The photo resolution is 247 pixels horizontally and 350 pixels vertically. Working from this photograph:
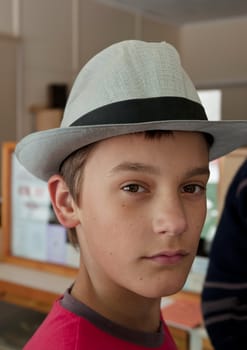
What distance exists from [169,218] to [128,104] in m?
0.13

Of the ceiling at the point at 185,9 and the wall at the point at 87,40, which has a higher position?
the ceiling at the point at 185,9

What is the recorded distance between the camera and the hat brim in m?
0.53

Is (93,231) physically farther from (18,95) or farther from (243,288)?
(18,95)

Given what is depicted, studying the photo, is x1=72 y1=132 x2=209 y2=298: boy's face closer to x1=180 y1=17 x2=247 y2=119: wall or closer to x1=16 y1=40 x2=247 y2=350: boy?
x1=16 y1=40 x2=247 y2=350: boy

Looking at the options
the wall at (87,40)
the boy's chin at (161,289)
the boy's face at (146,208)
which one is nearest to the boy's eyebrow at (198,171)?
the boy's face at (146,208)

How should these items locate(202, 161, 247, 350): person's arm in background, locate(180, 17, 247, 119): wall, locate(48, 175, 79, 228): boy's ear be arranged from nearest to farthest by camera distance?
locate(48, 175, 79, 228): boy's ear < locate(202, 161, 247, 350): person's arm in background < locate(180, 17, 247, 119): wall

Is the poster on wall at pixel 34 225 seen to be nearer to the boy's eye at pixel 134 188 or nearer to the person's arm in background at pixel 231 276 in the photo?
the person's arm in background at pixel 231 276

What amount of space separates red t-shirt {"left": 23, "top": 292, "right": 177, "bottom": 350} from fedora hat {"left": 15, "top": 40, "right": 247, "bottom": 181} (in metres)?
0.18

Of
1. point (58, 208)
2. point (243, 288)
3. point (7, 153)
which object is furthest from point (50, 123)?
point (58, 208)

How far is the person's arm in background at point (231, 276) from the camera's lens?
102cm

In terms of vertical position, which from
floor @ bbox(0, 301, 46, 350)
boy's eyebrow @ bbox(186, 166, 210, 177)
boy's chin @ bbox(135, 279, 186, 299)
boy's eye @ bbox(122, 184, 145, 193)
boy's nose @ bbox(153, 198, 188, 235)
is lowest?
floor @ bbox(0, 301, 46, 350)

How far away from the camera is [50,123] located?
163 inches

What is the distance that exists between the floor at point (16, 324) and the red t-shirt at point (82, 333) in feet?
3.52

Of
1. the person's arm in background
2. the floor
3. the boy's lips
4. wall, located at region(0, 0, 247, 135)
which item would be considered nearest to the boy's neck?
the boy's lips
